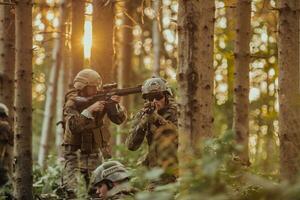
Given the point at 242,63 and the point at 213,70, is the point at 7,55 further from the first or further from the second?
the point at 213,70

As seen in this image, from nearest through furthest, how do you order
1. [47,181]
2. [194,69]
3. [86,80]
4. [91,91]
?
[194,69] → [86,80] → [91,91] → [47,181]

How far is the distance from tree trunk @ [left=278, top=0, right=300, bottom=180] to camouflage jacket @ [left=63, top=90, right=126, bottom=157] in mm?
3204

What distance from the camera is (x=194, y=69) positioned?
7.86m

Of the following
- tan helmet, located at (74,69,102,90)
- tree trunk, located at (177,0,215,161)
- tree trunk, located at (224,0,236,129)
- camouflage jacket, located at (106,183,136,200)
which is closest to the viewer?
camouflage jacket, located at (106,183,136,200)

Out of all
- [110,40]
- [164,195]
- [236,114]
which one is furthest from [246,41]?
[164,195]

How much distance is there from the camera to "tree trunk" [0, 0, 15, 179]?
11.8m

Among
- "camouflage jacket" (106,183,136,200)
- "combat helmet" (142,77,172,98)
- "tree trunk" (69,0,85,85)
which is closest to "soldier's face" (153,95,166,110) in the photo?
"combat helmet" (142,77,172,98)

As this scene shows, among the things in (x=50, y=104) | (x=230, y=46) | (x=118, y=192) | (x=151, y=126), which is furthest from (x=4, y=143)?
(x=50, y=104)

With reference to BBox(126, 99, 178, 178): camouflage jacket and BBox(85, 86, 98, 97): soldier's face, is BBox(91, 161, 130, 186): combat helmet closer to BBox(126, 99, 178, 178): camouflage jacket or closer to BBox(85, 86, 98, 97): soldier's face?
BBox(126, 99, 178, 178): camouflage jacket

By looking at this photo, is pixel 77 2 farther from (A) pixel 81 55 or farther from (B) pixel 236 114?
(B) pixel 236 114

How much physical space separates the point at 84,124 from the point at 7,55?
1.81 meters

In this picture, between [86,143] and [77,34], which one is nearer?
[86,143]

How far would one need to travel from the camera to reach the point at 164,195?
450 centimetres

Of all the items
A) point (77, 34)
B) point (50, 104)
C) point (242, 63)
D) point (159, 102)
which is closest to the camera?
point (159, 102)
